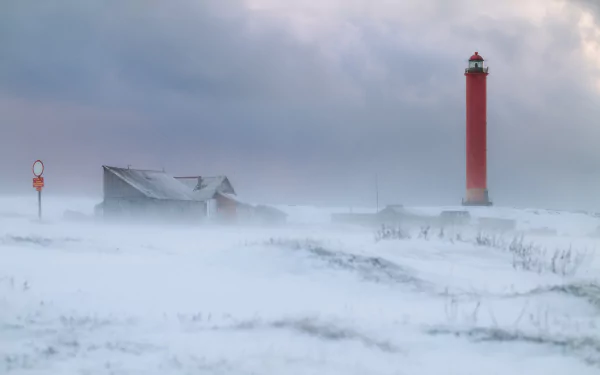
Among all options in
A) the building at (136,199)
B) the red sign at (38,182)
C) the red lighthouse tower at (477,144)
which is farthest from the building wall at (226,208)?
the red sign at (38,182)

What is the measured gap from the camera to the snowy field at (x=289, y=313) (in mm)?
7402

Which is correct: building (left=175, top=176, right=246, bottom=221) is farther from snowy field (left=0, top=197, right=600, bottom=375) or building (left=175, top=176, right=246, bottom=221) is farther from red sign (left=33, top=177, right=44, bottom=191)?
snowy field (left=0, top=197, right=600, bottom=375)

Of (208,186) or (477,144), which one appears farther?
(208,186)

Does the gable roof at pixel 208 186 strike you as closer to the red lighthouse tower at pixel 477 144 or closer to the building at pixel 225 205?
the building at pixel 225 205

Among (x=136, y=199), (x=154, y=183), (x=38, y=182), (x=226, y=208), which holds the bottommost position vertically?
(x=226, y=208)

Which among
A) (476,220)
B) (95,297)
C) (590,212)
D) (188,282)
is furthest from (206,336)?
(590,212)

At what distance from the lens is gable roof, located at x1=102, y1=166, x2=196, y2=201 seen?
133ft

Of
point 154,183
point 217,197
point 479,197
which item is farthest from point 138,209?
point 479,197

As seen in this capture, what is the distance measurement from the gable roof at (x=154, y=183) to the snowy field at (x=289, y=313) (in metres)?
24.9

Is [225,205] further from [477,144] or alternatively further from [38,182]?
[38,182]

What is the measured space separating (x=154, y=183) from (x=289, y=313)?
34.5 m

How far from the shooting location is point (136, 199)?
131 ft

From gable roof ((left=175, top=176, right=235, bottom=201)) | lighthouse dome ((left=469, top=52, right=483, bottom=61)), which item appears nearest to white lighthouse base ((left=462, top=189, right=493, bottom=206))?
lighthouse dome ((left=469, top=52, right=483, bottom=61))

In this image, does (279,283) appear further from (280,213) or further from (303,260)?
(280,213)
